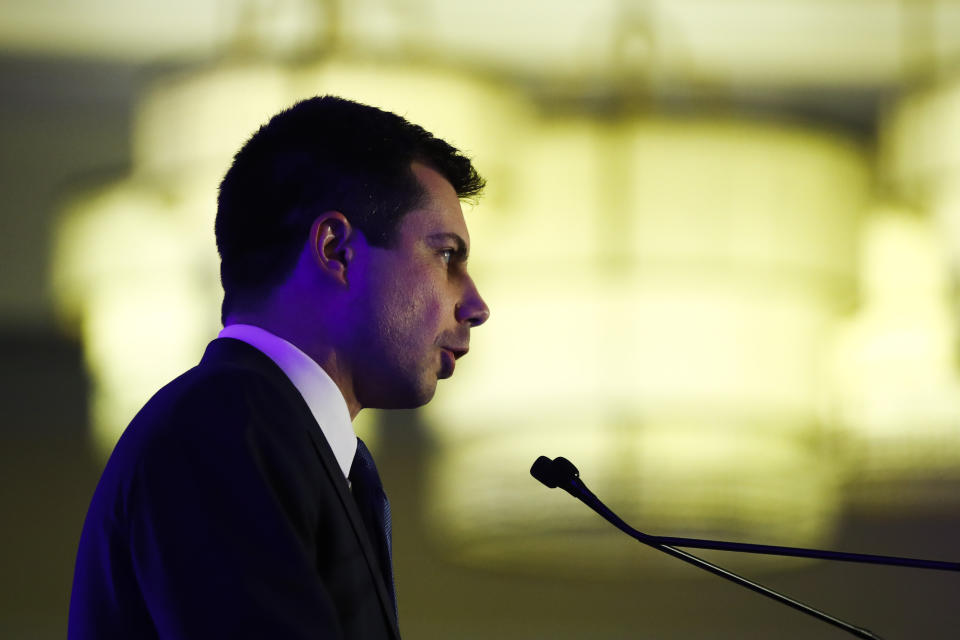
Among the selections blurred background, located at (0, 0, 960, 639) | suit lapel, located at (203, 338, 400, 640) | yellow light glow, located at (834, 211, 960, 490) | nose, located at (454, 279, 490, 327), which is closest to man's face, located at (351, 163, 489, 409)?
nose, located at (454, 279, 490, 327)

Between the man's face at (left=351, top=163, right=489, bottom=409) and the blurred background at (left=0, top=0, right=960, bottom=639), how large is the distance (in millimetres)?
1494

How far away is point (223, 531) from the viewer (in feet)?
2.49

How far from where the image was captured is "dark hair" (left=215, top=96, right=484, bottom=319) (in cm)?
105

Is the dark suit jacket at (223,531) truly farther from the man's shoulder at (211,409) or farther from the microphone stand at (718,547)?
the microphone stand at (718,547)

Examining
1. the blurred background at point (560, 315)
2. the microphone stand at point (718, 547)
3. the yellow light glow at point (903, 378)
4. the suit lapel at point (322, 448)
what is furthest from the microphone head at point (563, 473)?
the yellow light glow at point (903, 378)

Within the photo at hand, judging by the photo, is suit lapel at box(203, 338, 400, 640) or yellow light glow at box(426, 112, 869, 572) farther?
yellow light glow at box(426, 112, 869, 572)

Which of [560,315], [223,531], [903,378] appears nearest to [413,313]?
[223,531]

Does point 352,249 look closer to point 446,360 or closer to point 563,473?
point 446,360

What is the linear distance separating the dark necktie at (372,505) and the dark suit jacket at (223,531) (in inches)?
6.6

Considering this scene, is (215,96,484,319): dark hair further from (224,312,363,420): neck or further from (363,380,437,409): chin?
(363,380,437,409): chin

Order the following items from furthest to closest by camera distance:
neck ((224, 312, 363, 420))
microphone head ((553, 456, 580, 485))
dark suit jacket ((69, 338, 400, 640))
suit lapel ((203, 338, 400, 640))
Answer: microphone head ((553, 456, 580, 485))
neck ((224, 312, 363, 420))
suit lapel ((203, 338, 400, 640))
dark suit jacket ((69, 338, 400, 640))

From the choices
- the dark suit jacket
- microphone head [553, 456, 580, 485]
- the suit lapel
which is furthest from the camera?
microphone head [553, 456, 580, 485]

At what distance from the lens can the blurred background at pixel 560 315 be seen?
8.54 feet

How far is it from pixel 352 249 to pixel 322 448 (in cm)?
22
